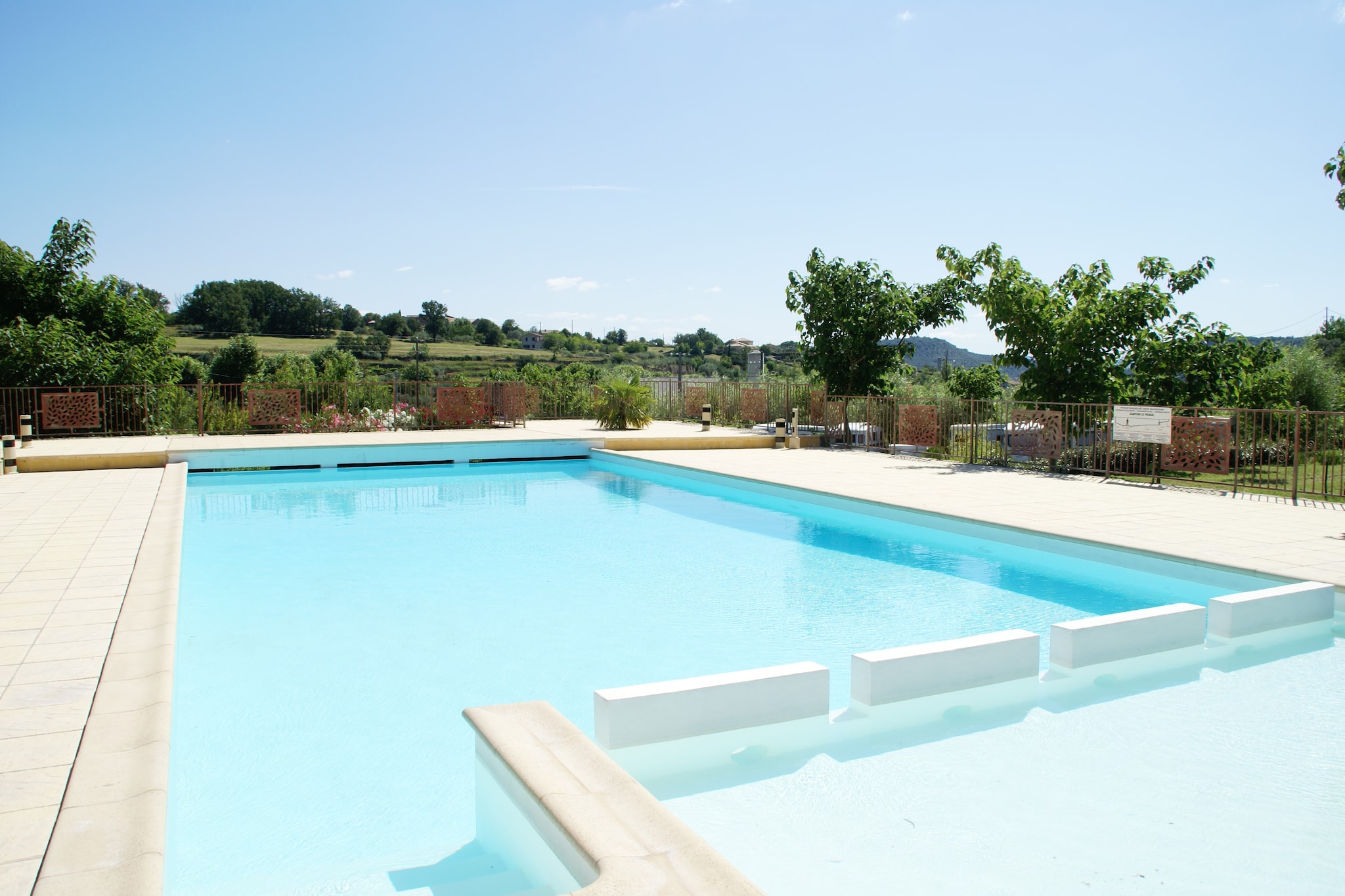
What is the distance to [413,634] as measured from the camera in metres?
5.54

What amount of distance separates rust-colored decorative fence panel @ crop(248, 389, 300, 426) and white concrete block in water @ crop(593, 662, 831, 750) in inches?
607

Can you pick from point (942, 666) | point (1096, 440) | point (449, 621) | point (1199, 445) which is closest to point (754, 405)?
point (1096, 440)

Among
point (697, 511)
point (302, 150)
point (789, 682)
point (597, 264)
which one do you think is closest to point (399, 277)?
point (597, 264)

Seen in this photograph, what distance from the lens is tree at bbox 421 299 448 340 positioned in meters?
77.7

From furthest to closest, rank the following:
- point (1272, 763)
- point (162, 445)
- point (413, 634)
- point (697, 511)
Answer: point (162, 445)
point (697, 511)
point (413, 634)
point (1272, 763)

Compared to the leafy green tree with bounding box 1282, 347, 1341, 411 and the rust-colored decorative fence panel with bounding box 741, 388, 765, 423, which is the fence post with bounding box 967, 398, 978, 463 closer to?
the rust-colored decorative fence panel with bounding box 741, 388, 765, 423

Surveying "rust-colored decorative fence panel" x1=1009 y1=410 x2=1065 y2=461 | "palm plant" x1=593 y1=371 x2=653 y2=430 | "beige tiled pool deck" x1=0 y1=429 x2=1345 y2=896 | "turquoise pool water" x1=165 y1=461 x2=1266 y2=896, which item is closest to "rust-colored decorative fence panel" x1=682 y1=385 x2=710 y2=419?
"palm plant" x1=593 y1=371 x2=653 y2=430

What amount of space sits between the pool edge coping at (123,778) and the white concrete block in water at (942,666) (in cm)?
275

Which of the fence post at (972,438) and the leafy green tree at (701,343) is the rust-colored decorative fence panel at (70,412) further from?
the leafy green tree at (701,343)

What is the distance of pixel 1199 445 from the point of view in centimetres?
1032

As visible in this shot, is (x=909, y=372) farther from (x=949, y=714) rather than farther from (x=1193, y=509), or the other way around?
(x=949, y=714)

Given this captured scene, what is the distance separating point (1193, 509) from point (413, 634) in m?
7.86

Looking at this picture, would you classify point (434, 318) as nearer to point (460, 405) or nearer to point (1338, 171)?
point (460, 405)

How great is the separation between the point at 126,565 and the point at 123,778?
3771 mm
